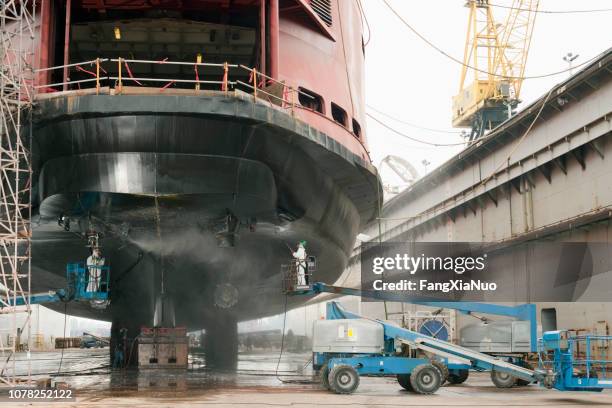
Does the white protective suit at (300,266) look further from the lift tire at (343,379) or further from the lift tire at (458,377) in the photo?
the lift tire at (458,377)

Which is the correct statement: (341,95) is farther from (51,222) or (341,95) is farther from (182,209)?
(51,222)

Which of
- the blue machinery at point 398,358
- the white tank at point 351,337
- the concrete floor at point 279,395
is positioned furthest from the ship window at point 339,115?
the concrete floor at point 279,395

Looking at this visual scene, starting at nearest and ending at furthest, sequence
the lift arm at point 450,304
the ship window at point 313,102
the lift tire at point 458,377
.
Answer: the lift arm at point 450,304 < the lift tire at point 458,377 < the ship window at point 313,102

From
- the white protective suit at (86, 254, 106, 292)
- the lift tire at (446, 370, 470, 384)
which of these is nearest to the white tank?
the lift tire at (446, 370, 470, 384)

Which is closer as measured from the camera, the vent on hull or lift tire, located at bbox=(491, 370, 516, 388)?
lift tire, located at bbox=(491, 370, 516, 388)

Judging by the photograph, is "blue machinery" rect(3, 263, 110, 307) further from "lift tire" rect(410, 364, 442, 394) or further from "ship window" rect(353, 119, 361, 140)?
"ship window" rect(353, 119, 361, 140)

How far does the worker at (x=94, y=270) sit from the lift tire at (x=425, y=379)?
7.20m

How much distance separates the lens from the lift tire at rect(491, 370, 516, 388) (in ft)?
50.1

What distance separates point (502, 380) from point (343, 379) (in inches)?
168

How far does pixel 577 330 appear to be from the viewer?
1970cm

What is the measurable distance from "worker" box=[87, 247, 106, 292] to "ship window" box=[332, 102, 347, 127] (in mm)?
7034

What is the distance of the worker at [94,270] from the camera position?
1527 centimetres

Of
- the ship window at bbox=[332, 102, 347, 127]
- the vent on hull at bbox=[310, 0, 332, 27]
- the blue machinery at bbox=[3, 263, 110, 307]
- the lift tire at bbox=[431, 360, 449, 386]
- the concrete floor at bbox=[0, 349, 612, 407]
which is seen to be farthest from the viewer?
the ship window at bbox=[332, 102, 347, 127]

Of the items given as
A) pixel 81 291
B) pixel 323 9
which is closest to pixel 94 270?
pixel 81 291
